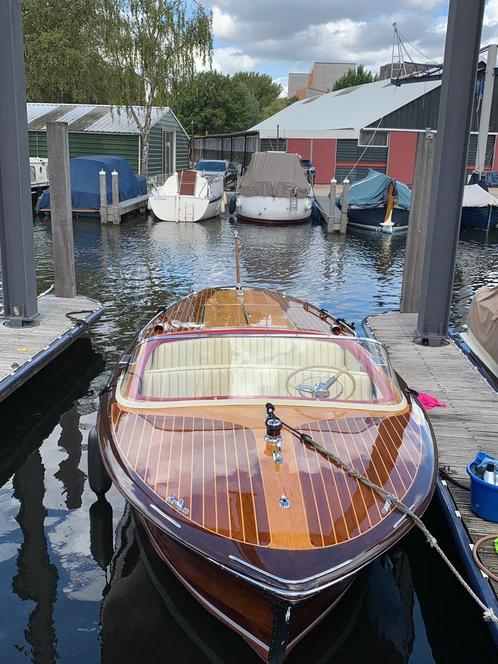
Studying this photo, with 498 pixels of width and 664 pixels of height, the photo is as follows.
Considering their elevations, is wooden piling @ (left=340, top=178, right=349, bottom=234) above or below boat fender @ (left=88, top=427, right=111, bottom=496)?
above

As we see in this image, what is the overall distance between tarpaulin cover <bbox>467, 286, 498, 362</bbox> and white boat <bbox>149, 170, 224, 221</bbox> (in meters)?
15.8

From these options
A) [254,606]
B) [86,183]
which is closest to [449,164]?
[254,606]

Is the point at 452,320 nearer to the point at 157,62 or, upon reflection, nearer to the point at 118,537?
the point at 118,537

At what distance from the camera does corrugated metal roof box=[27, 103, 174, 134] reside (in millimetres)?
30766

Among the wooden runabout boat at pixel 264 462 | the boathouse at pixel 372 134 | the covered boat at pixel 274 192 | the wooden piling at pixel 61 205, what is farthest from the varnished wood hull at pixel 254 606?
the boathouse at pixel 372 134

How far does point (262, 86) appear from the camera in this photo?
9125 cm

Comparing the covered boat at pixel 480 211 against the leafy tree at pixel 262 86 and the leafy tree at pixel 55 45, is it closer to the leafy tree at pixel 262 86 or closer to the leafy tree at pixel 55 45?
the leafy tree at pixel 55 45

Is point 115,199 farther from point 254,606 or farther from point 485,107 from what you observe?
point 254,606

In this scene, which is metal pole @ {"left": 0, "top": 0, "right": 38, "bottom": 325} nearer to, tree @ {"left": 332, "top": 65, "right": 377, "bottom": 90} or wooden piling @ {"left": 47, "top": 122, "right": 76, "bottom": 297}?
wooden piling @ {"left": 47, "top": 122, "right": 76, "bottom": 297}

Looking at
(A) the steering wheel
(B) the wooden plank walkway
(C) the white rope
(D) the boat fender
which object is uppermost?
(A) the steering wheel

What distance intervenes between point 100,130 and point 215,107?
94.3 ft

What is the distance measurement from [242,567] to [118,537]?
8.15 feet

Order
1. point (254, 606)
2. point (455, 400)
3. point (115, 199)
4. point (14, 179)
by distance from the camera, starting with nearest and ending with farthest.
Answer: point (254, 606), point (455, 400), point (14, 179), point (115, 199)

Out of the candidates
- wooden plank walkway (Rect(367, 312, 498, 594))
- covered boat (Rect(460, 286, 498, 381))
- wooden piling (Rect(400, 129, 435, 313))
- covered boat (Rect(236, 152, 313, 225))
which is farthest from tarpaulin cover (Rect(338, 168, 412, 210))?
wooden plank walkway (Rect(367, 312, 498, 594))
